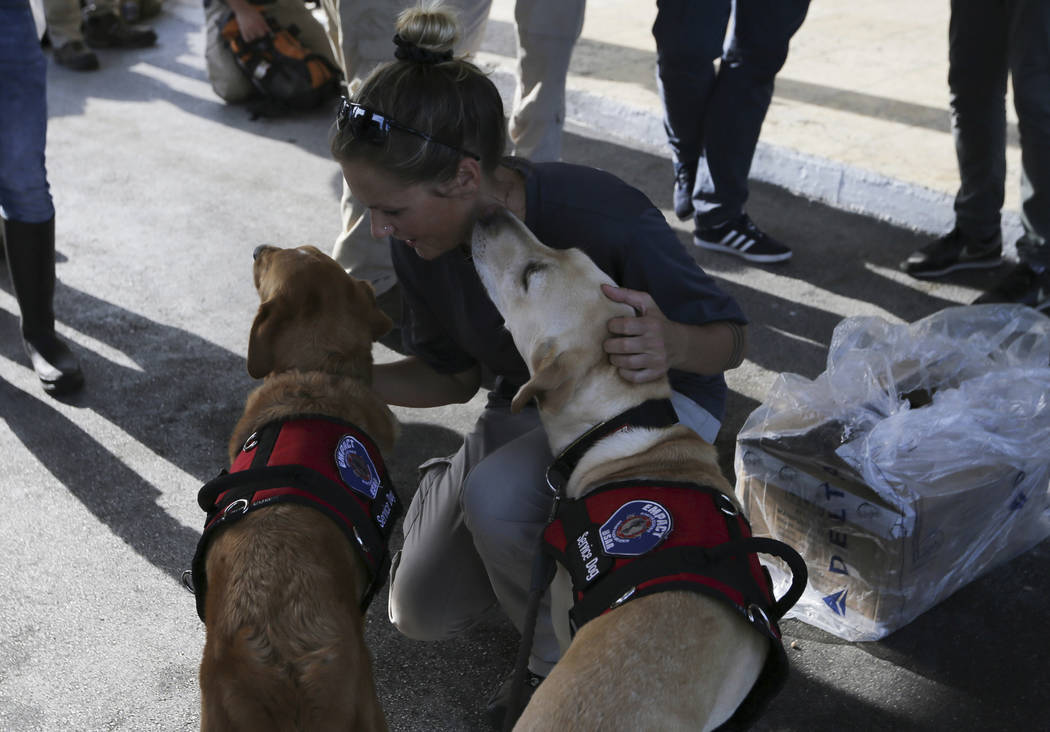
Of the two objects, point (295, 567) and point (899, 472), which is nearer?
point (295, 567)

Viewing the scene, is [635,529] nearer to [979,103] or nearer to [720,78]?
[720,78]

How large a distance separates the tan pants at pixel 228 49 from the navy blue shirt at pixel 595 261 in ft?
15.4

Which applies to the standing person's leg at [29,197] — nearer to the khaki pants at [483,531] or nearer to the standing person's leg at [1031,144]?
the khaki pants at [483,531]

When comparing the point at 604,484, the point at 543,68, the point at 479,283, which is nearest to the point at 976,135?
the point at 543,68

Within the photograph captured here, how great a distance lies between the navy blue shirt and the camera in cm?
227

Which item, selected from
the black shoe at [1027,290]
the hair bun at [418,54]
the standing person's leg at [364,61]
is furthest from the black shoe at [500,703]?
the black shoe at [1027,290]

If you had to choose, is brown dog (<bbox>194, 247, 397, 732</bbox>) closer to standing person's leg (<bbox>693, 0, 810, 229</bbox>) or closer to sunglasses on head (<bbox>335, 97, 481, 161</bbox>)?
sunglasses on head (<bbox>335, 97, 481, 161</bbox>)

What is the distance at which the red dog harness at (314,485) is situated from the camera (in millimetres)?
2111

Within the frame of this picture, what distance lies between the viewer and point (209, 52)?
6.68 metres

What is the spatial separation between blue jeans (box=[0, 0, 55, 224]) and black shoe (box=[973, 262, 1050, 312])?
12.6ft

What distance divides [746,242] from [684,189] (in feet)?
1.48

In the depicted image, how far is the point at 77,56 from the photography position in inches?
293

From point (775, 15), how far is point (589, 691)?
3499 mm

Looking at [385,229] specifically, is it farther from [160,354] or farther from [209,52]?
[209,52]
